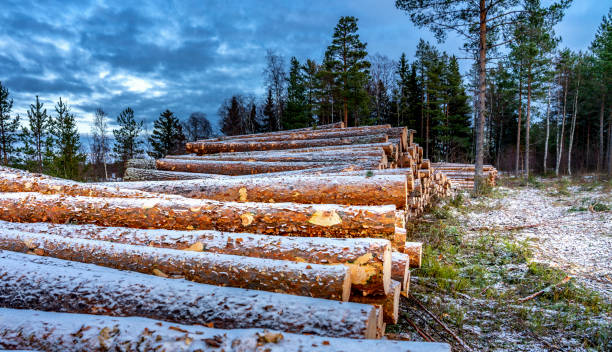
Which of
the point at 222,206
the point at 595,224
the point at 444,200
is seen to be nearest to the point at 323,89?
the point at 444,200

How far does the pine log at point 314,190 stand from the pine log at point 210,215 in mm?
491

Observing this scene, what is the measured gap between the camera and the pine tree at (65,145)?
16.7 meters

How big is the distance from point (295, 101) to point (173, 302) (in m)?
29.7

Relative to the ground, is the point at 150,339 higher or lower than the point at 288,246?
lower

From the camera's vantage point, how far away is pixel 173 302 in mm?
1604

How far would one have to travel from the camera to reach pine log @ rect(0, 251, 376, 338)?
4.94 feet

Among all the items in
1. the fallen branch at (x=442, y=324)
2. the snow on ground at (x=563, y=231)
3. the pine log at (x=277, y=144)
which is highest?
the pine log at (x=277, y=144)

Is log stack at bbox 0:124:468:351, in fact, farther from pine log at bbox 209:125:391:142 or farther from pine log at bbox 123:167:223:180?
pine log at bbox 209:125:391:142

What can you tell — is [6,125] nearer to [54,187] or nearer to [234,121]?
[234,121]

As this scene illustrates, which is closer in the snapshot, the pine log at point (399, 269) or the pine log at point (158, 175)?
the pine log at point (399, 269)

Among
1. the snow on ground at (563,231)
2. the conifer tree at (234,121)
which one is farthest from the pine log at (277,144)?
the conifer tree at (234,121)

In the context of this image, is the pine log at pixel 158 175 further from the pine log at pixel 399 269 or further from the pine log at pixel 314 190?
the pine log at pixel 399 269

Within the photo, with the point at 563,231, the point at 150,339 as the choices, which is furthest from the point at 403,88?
the point at 150,339

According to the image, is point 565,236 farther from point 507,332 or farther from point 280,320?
point 280,320
